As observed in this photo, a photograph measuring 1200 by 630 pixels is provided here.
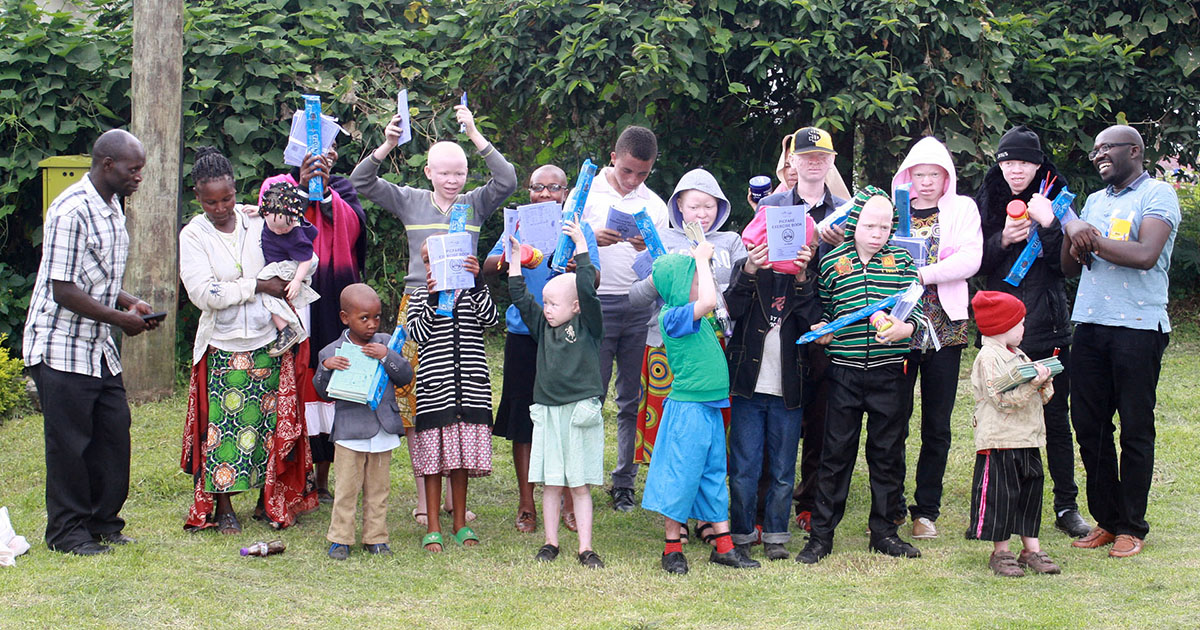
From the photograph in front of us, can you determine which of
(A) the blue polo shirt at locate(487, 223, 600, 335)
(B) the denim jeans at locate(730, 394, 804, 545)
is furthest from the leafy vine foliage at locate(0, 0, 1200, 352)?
(B) the denim jeans at locate(730, 394, 804, 545)

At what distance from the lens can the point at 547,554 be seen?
5.45m

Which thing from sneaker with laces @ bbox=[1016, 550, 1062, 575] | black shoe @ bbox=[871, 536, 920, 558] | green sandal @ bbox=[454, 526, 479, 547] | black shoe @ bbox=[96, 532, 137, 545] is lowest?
black shoe @ bbox=[96, 532, 137, 545]

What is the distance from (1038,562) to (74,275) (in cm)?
465

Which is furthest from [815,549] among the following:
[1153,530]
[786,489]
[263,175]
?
[263,175]

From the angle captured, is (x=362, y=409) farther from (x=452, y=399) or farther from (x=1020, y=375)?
(x=1020, y=375)

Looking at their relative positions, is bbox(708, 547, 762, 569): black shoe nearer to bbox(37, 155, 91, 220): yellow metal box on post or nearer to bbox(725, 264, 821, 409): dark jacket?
bbox(725, 264, 821, 409): dark jacket

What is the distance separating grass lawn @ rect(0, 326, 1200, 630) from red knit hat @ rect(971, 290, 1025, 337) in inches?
44.4

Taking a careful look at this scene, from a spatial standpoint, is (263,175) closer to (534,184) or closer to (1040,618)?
(534,184)

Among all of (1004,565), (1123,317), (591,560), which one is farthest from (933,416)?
(591,560)

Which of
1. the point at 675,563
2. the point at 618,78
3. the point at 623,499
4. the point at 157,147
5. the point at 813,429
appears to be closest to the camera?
the point at 675,563

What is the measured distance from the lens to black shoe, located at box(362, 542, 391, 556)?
217 inches

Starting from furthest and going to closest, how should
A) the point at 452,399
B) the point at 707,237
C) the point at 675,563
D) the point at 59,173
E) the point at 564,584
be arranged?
the point at 59,173 < the point at 707,237 < the point at 452,399 < the point at 675,563 < the point at 564,584

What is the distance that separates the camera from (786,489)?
5598mm

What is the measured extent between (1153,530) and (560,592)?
321 centimetres
